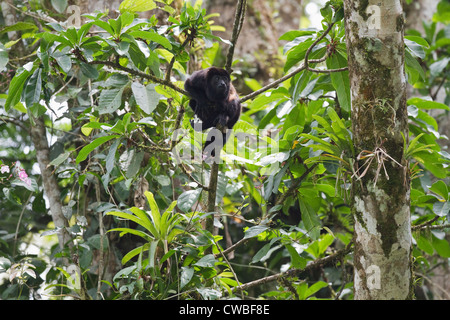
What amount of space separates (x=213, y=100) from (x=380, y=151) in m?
1.68

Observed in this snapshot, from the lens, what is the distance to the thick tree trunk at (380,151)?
222 centimetres

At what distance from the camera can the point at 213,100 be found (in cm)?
360

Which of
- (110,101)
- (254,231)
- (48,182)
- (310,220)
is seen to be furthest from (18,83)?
(310,220)

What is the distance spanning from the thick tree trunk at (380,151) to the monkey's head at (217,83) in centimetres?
138

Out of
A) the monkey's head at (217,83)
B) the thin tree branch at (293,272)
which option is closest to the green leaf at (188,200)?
the thin tree branch at (293,272)

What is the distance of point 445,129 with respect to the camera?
488 cm

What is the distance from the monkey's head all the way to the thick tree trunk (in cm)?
138

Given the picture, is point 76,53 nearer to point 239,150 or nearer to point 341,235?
point 239,150

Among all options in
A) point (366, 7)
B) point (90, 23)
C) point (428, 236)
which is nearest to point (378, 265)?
point (428, 236)

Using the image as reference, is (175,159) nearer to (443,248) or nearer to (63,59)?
(63,59)

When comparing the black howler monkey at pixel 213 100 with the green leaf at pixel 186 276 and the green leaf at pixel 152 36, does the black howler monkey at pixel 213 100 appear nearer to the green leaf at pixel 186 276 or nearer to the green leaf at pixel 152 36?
the green leaf at pixel 152 36

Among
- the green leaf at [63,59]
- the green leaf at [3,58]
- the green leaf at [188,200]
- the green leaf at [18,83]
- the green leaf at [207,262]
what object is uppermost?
the green leaf at [3,58]

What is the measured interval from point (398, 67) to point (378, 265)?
0.98m

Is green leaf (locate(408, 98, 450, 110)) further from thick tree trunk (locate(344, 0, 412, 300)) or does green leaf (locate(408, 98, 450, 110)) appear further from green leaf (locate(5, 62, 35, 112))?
green leaf (locate(5, 62, 35, 112))
